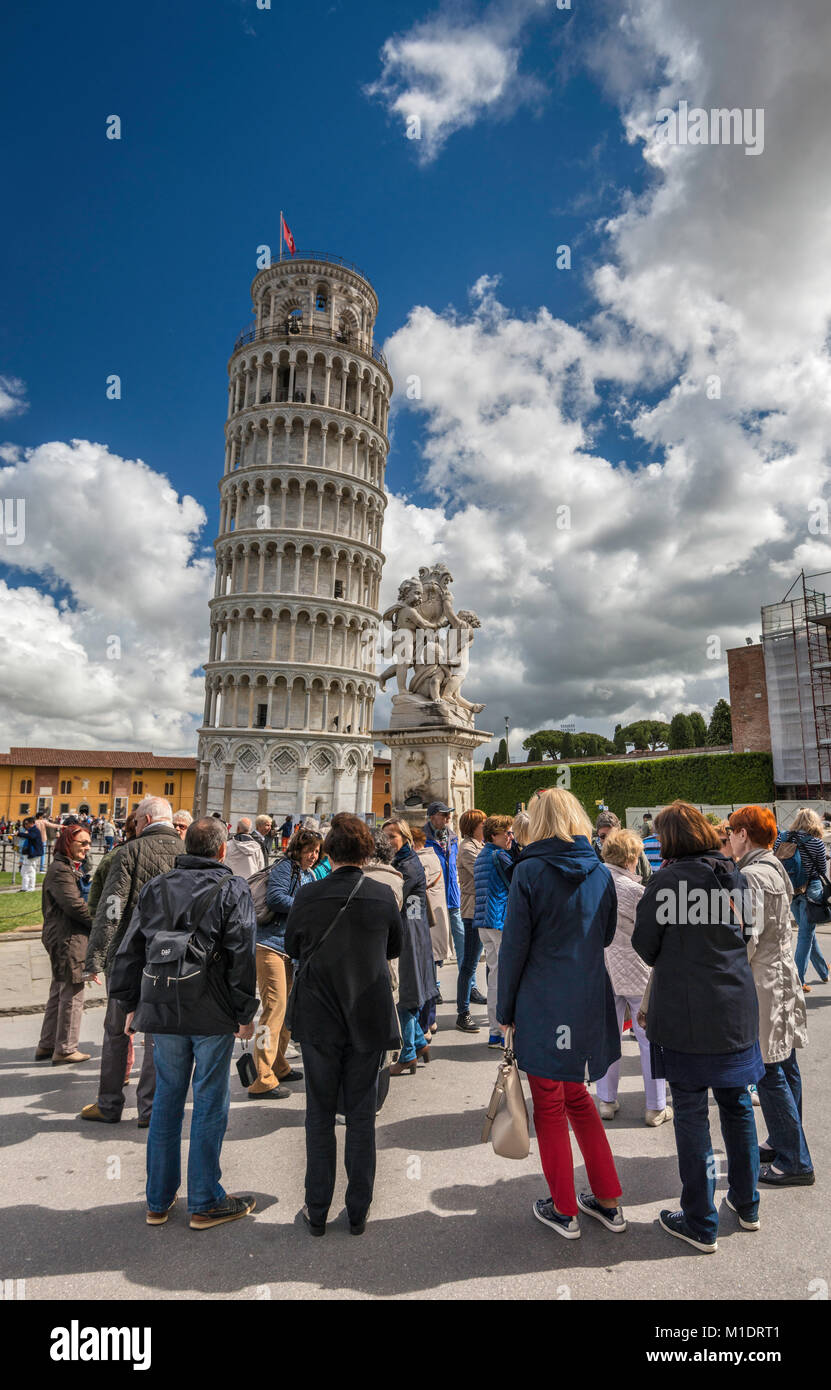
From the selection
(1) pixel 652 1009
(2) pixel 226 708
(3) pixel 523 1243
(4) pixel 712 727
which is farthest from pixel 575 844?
(4) pixel 712 727

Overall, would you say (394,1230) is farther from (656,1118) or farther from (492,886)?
(492,886)

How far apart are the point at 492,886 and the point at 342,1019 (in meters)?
3.05

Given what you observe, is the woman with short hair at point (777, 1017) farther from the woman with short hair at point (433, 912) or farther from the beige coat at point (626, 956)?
the woman with short hair at point (433, 912)

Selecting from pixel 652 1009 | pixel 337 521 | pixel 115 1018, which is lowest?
pixel 115 1018

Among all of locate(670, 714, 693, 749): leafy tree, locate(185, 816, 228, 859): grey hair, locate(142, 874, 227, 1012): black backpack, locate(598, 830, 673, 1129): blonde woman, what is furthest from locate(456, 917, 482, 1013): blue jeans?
locate(670, 714, 693, 749): leafy tree

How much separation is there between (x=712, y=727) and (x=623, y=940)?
75099mm

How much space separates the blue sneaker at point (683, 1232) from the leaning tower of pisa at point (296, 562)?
48.3m

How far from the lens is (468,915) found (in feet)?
25.0

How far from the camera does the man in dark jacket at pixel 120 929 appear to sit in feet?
16.4

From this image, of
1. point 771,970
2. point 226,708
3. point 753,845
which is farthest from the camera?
point 226,708

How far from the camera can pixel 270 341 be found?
55.7 meters

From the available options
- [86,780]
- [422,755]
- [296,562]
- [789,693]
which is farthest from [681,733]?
[422,755]

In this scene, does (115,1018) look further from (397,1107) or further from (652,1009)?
(652,1009)
